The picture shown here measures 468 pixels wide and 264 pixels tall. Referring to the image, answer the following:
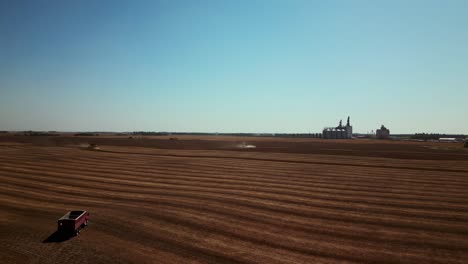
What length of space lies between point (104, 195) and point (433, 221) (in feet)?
71.0

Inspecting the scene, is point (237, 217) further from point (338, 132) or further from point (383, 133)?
point (383, 133)

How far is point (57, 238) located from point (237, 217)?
9.10m

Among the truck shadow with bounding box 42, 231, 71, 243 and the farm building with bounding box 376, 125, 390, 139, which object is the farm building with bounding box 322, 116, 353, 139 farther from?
the truck shadow with bounding box 42, 231, 71, 243

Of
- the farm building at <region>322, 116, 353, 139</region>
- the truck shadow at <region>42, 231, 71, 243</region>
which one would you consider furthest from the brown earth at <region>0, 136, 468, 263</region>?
the farm building at <region>322, 116, 353, 139</region>

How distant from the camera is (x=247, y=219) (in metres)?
15.9

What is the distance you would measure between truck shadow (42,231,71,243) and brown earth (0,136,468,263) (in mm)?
145

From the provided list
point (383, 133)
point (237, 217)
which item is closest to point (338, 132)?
point (383, 133)

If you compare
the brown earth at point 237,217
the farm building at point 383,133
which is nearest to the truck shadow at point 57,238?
the brown earth at point 237,217

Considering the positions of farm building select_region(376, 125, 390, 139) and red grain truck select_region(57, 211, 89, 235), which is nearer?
red grain truck select_region(57, 211, 89, 235)

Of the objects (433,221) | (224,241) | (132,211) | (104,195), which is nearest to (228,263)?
(224,241)

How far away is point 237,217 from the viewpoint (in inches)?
637

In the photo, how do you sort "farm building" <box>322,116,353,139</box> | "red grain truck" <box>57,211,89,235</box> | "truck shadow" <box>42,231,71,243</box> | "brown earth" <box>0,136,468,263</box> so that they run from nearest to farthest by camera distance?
"brown earth" <box>0,136,468,263</box> → "truck shadow" <box>42,231,71,243</box> → "red grain truck" <box>57,211,89,235</box> → "farm building" <box>322,116,353,139</box>

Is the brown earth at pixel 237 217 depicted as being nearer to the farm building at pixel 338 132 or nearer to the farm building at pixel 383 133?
the farm building at pixel 338 132

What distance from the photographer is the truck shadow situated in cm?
1298
